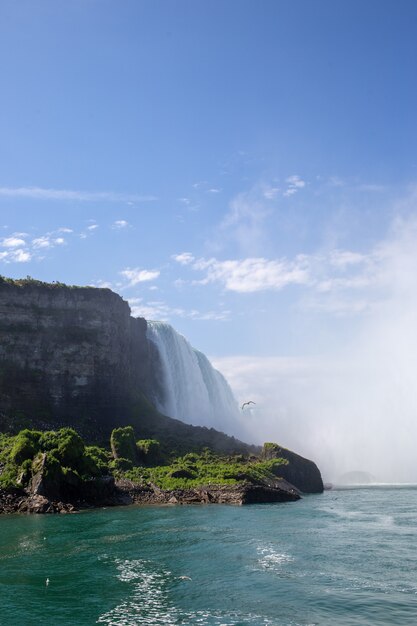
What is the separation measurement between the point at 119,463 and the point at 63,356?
120ft

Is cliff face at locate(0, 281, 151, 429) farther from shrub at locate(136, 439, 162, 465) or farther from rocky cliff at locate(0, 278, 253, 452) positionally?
shrub at locate(136, 439, 162, 465)

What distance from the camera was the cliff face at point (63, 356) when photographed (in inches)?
4461

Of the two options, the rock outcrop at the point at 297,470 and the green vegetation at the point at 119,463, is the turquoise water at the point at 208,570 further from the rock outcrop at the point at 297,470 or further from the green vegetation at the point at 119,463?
the rock outcrop at the point at 297,470

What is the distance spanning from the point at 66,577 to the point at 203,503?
1768 inches

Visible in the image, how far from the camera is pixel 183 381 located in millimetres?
147250

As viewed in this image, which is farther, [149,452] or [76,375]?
[76,375]

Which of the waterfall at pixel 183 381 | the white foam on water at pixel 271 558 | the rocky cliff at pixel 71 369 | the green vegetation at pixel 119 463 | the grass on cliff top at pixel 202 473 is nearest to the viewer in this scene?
the white foam on water at pixel 271 558

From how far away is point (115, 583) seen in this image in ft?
105

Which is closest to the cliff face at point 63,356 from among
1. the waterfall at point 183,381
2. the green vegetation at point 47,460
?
the waterfall at point 183,381

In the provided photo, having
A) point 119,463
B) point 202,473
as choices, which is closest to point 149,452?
point 119,463

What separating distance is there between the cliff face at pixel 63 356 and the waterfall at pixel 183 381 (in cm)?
1472

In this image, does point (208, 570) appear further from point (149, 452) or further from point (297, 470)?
point (297, 470)

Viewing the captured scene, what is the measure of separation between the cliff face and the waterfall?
48.3 ft

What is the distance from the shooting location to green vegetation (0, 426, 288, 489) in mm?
72688
